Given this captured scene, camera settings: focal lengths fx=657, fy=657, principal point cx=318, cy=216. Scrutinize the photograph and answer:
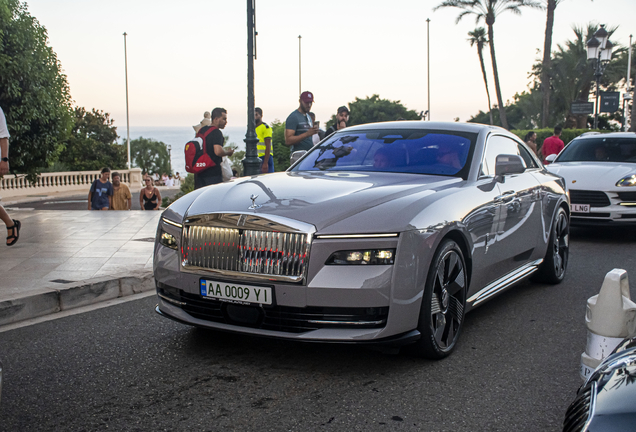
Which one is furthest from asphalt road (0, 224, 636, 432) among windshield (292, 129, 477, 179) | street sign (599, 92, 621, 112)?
street sign (599, 92, 621, 112)

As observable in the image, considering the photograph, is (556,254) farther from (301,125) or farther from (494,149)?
(301,125)

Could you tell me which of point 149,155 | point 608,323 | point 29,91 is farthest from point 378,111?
point 149,155

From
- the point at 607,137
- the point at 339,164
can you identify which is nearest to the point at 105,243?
the point at 339,164

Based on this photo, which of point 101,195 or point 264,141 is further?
point 101,195

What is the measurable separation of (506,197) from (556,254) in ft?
5.26

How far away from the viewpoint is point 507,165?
17.0 feet

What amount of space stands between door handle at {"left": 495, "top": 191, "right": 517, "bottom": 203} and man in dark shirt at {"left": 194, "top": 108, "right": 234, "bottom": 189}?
5.25 m

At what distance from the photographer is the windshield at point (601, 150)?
1029 cm

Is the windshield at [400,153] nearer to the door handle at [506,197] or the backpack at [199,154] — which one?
the door handle at [506,197]

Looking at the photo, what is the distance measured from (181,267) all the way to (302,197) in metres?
0.85

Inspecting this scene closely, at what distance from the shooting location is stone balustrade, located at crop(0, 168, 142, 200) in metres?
32.8

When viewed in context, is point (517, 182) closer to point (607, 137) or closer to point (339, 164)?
point (339, 164)

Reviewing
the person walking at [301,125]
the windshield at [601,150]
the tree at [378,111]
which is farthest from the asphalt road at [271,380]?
the tree at [378,111]

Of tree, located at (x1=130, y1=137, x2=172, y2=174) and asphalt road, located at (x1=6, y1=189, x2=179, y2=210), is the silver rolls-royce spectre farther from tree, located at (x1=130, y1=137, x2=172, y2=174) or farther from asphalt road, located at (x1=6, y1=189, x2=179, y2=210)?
tree, located at (x1=130, y1=137, x2=172, y2=174)
